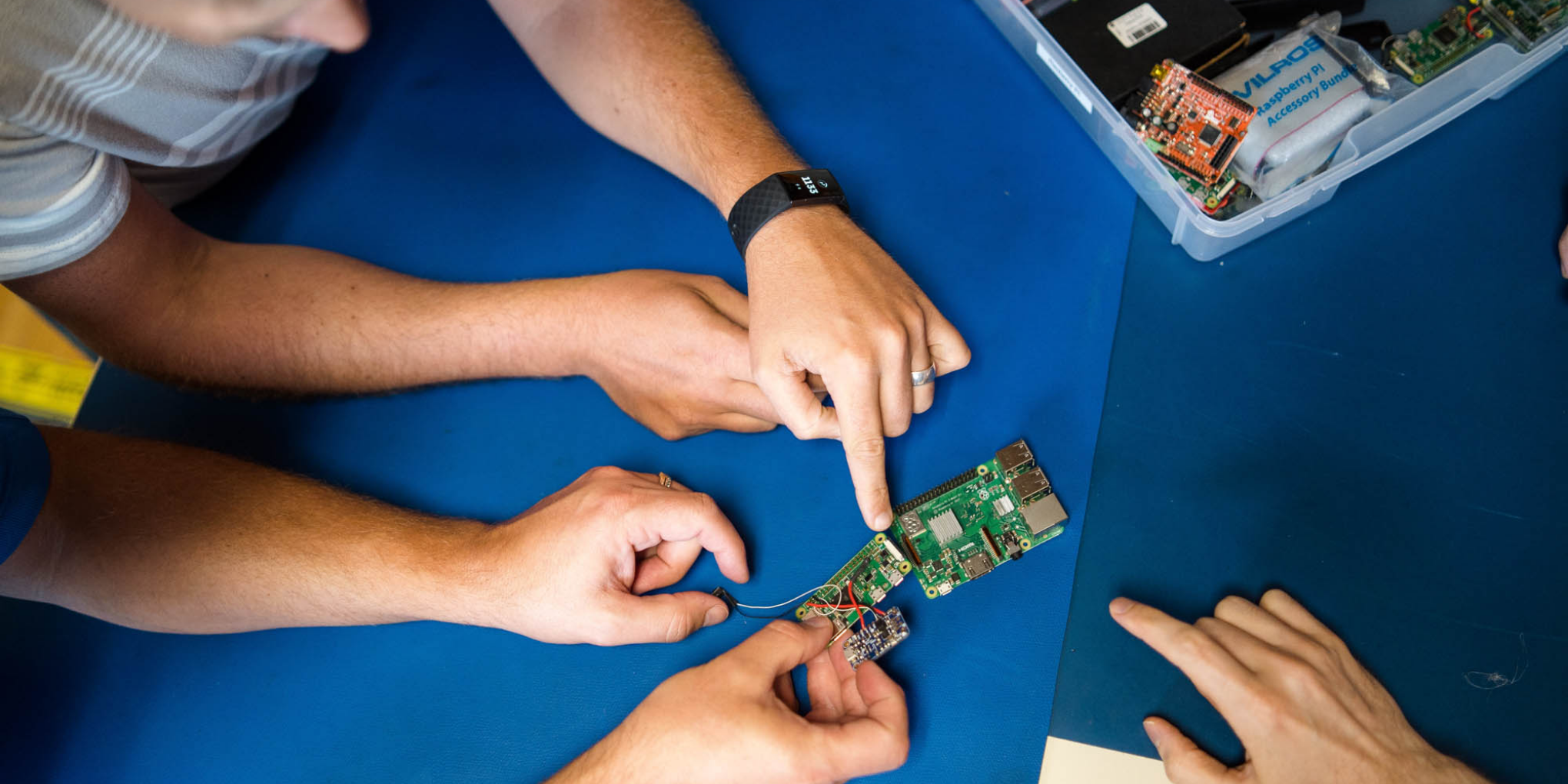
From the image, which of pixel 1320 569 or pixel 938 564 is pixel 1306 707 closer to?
pixel 1320 569

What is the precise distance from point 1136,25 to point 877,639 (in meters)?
1.32

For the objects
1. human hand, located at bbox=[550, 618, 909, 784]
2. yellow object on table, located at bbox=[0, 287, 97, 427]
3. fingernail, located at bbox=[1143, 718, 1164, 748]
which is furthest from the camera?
yellow object on table, located at bbox=[0, 287, 97, 427]

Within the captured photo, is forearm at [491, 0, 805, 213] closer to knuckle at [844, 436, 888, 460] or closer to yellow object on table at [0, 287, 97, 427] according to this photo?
knuckle at [844, 436, 888, 460]

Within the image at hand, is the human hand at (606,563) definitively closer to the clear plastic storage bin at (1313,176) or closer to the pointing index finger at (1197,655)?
the pointing index finger at (1197,655)

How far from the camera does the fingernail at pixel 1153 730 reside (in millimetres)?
1500

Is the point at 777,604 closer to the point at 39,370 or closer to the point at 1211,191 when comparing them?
the point at 1211,191

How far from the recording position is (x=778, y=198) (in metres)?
1.59

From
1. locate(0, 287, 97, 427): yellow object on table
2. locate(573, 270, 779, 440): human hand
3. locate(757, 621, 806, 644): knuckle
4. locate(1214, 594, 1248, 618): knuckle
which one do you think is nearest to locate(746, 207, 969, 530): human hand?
locate(573, 270, 779, 440): human hand

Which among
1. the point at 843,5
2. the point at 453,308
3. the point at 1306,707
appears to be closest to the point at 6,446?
the point at 453,308

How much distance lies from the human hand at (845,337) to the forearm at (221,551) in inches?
25.7

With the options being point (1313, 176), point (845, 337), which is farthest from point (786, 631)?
point (1313, 176)

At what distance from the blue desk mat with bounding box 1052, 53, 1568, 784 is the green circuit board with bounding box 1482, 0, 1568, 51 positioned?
11 centimetres

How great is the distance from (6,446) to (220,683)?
1.89ft

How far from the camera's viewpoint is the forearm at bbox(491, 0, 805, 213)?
5.82 feet
